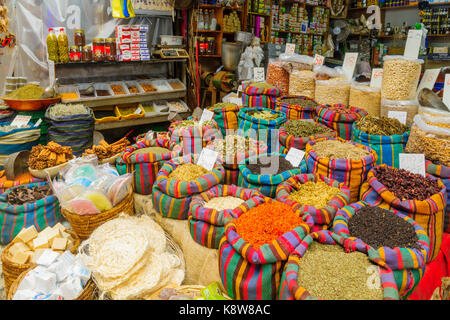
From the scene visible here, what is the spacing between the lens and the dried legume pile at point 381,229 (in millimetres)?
1315

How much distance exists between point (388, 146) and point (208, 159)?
1055 millimetres

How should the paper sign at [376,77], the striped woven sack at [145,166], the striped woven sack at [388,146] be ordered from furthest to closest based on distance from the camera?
the paper sign at [376,77] < the striped woven sack at [145,166] < the striped woven sack at [388,146]

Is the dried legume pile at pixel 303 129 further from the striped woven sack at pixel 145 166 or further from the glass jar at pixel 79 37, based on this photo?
the glass jar at pixel 79 37

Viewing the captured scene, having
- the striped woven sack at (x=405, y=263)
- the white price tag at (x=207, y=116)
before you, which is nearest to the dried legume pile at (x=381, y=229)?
the striped woven sack at (x=405, y=263)

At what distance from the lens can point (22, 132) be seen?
8.85ft

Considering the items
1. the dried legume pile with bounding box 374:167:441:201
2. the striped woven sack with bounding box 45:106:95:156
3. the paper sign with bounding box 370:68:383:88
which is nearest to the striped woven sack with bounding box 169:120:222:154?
the striped woven sack with bounding box 45:106:95:156

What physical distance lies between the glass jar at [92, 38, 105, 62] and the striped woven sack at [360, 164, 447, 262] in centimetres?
332

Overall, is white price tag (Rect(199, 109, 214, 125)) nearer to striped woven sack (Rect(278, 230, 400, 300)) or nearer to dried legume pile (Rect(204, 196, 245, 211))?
dried legume pile (Rect(204, 196, 245, 211))

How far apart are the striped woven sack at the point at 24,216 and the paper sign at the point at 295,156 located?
4.55ft

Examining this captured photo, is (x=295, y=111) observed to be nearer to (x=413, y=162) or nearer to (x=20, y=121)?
(x=413, y=162)

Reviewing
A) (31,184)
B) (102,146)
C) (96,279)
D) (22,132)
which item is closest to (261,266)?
(96,279)

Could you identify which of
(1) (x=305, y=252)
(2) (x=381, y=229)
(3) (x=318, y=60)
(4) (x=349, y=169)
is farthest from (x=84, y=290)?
(3) (x=318, y=60)

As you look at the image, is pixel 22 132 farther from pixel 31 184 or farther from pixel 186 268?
pixel 186 268

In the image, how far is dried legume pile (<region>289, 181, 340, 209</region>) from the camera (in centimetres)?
163
